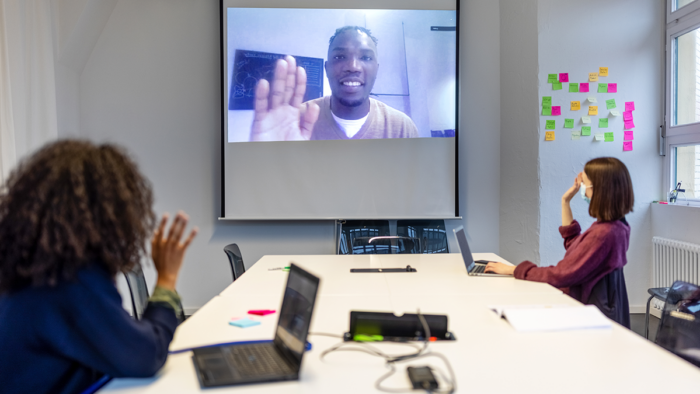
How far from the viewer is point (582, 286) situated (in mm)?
2131

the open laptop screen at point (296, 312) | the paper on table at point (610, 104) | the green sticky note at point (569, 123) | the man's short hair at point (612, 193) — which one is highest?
the paper on table at point (610, 104)

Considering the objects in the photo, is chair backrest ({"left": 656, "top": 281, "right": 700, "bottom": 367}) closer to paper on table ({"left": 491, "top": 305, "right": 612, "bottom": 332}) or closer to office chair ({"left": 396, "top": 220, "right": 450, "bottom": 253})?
paper on table ({"left": 491, "top": 305, "right": 612, "bottom": 332})

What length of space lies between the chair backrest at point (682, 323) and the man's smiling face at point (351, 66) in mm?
2873

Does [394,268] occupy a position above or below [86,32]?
below

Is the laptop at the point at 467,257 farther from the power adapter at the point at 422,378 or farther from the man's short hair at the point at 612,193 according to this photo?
the power adapter at the point at 422,378

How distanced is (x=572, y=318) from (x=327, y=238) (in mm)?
2794

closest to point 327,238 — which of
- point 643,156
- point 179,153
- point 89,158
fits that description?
point 179,153

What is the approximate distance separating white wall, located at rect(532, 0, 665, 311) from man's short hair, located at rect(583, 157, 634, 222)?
1.60 m

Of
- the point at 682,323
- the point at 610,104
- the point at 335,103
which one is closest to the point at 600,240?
the point at 682,323

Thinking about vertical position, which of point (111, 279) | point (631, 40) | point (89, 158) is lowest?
point (111, 279)

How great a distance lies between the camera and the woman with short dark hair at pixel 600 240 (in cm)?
205

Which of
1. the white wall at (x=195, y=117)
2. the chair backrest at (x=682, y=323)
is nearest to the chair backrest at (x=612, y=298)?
the chair backrest at (x=682, y=323)

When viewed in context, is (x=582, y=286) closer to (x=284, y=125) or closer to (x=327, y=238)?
(x=327, y=238)

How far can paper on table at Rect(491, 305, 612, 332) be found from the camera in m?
1.54
